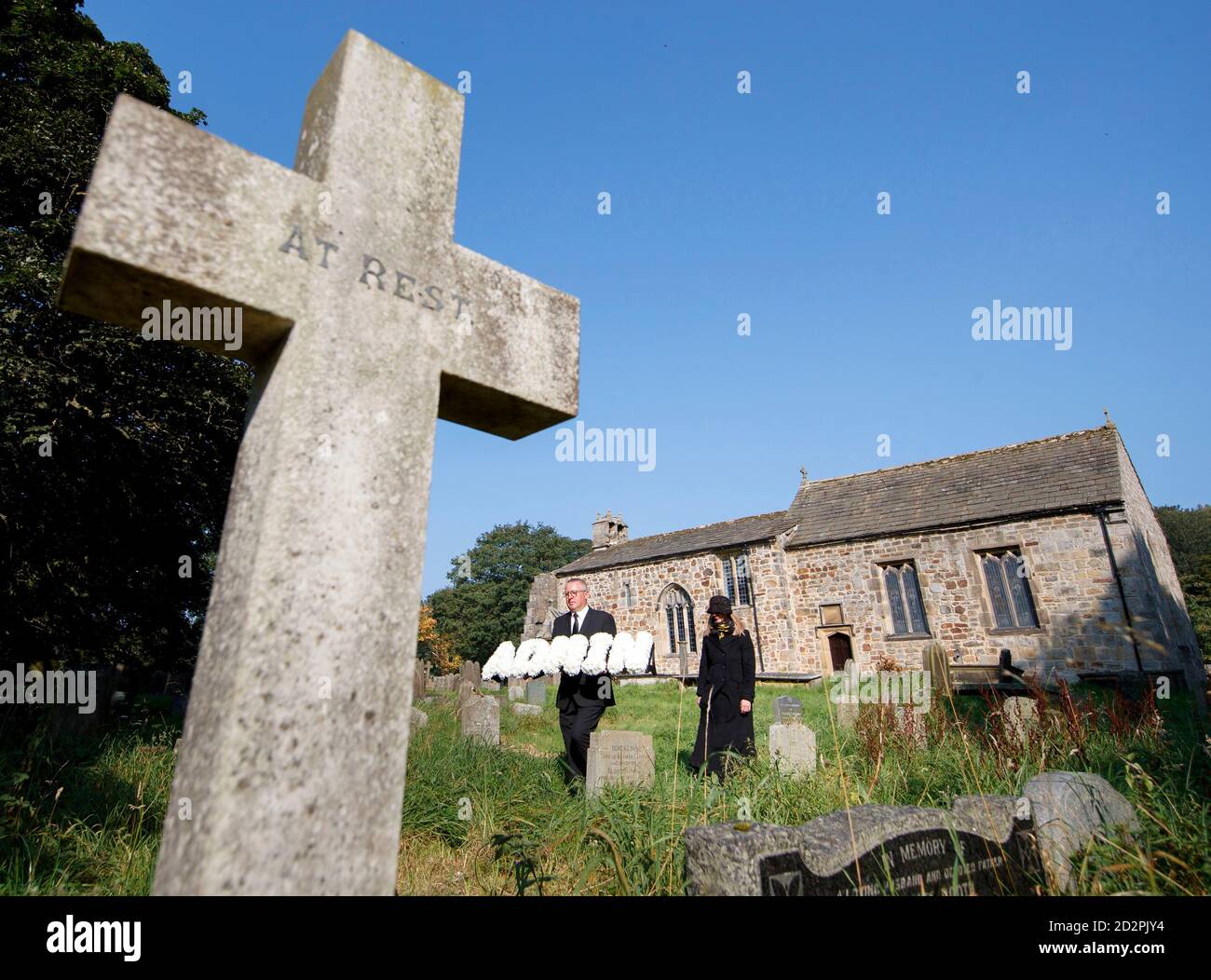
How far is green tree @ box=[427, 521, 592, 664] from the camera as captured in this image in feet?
149

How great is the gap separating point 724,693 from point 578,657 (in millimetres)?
3433

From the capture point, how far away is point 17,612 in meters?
7.31

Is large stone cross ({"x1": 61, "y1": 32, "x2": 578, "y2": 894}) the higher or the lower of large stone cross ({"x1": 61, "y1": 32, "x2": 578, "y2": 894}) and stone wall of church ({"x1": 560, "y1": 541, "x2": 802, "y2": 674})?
the lower

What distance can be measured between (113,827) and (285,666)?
3918 mm

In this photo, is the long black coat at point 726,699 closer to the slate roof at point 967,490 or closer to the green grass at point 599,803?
the green grass at point 599,803

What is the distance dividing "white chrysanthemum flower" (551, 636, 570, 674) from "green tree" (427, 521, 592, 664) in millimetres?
40995

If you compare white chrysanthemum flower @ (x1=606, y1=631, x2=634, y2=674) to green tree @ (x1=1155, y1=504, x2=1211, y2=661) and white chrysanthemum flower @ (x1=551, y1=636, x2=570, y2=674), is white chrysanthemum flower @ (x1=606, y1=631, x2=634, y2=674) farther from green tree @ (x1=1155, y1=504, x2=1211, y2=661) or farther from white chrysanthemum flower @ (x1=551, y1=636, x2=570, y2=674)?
green tree @ (x1=1155, y1=504, x2=1211, y2=661)

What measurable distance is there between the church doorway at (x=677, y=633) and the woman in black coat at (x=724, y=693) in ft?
57.3

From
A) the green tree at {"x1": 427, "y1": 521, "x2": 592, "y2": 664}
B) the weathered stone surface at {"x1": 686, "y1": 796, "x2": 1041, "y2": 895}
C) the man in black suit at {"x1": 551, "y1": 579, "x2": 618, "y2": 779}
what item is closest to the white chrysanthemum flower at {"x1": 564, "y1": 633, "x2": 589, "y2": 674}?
the weathered stone surface at {"x1": 686, "y1": 796, "x2": 1041, "y2": 895}

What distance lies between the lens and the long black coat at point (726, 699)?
606 centimetres

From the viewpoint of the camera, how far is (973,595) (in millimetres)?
18172
